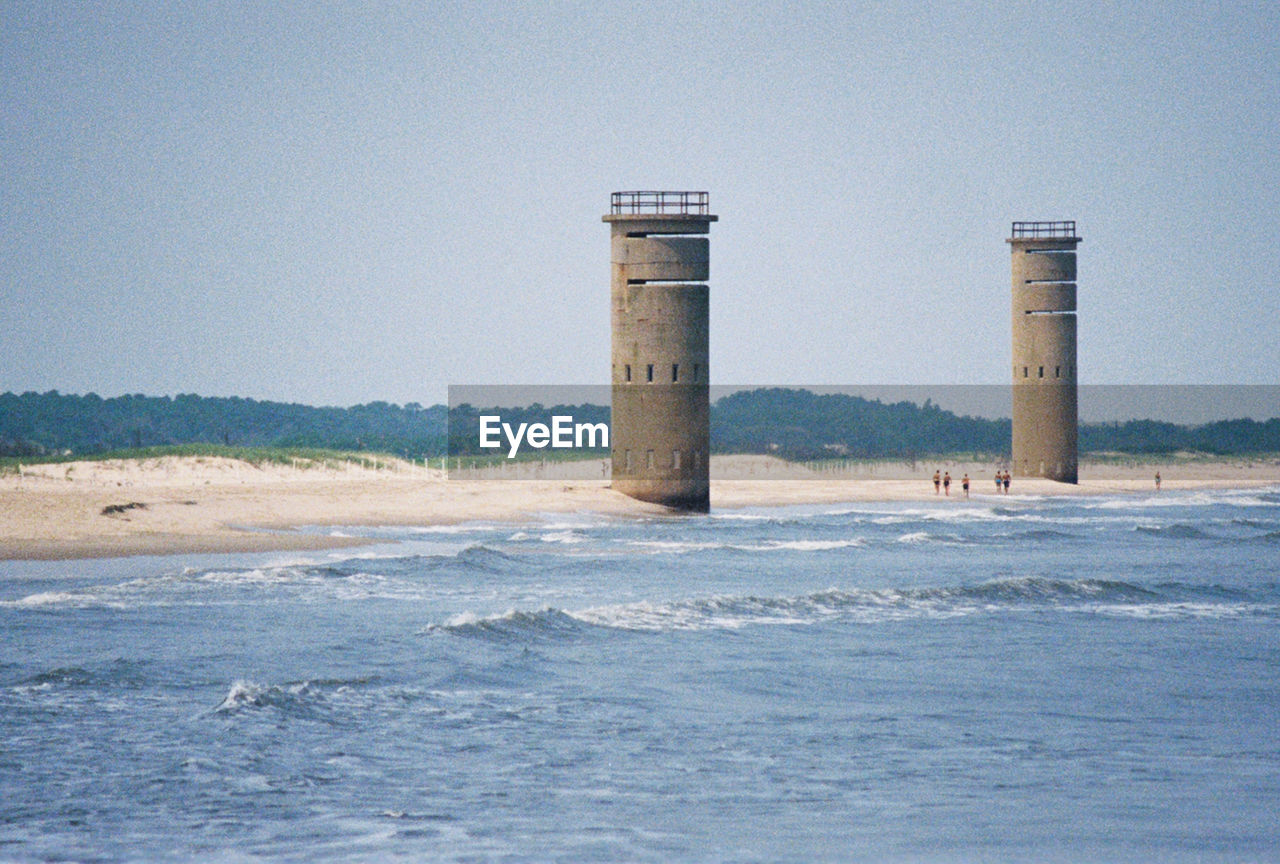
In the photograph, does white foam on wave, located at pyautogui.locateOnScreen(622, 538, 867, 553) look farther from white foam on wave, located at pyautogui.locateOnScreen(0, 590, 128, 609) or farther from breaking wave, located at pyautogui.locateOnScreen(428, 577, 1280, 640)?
white foam on wave, located at pyautogui.locateOnScreen(0, 590, 128, 609)

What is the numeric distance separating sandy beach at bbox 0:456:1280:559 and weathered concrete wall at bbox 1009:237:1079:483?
7.99 ft

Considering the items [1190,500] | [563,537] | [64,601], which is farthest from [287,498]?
[1190,500]

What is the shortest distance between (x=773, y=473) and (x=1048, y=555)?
53906 mm

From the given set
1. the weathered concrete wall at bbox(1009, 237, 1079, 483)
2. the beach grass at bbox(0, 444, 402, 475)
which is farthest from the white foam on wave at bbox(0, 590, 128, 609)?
the weathered concrete wall at bbox(1009, 237, 1079, 483)

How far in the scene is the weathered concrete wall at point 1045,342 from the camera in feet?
225

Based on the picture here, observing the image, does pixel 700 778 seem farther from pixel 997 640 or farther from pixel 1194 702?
pixel 997 640

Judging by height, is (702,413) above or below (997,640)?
above

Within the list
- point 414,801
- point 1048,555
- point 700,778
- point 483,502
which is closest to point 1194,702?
point 700,778

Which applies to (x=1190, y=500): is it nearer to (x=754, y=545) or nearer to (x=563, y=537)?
(x=754, y=545)

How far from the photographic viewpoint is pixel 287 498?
1866 inches

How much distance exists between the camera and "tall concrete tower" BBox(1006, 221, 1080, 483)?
6862 centimetres

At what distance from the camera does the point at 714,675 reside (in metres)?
19.0

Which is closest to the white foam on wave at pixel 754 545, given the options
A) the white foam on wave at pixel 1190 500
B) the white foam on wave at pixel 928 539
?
the white foam on wave at pixel 928 539

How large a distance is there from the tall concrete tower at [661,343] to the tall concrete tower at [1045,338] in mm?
25794
